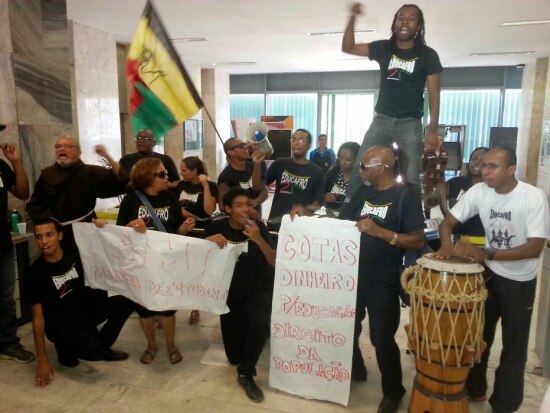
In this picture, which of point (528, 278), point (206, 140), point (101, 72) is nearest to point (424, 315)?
point (528, 278)

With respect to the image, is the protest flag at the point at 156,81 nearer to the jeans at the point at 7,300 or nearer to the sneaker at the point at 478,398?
the jeans at the point at 7,300

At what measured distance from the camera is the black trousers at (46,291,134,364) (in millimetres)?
3352

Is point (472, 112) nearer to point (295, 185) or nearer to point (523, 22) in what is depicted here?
point (523, 22)

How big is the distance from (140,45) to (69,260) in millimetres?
1656

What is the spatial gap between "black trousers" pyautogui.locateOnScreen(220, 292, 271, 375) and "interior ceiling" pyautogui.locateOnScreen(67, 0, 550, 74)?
12.6 ft

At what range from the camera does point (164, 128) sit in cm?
341

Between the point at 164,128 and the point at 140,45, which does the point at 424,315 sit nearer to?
the point at 164,128

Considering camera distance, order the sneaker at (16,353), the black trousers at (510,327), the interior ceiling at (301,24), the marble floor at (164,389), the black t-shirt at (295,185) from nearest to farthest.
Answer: the black trousers at (510,327) < the marble floor at (164,389) < the sneaker at (16,353) < the black t-shirt at (295,185) < the interior ceiling at (301,24)

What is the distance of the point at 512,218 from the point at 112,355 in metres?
2.99

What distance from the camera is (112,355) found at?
3.61 m

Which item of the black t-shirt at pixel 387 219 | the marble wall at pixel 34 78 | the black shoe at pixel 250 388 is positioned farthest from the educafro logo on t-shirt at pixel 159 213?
the marble wall at pixel 34 78

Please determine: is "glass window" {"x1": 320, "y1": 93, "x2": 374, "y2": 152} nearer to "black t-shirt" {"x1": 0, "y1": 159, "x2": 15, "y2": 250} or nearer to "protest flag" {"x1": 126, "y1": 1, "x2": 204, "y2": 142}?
"protest flag" {"x1": 126, "y1": 1, "x2": 204, "y2": 142}

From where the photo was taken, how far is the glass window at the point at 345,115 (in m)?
13.9

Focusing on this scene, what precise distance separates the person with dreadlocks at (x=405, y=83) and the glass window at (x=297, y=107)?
36.8 ft
